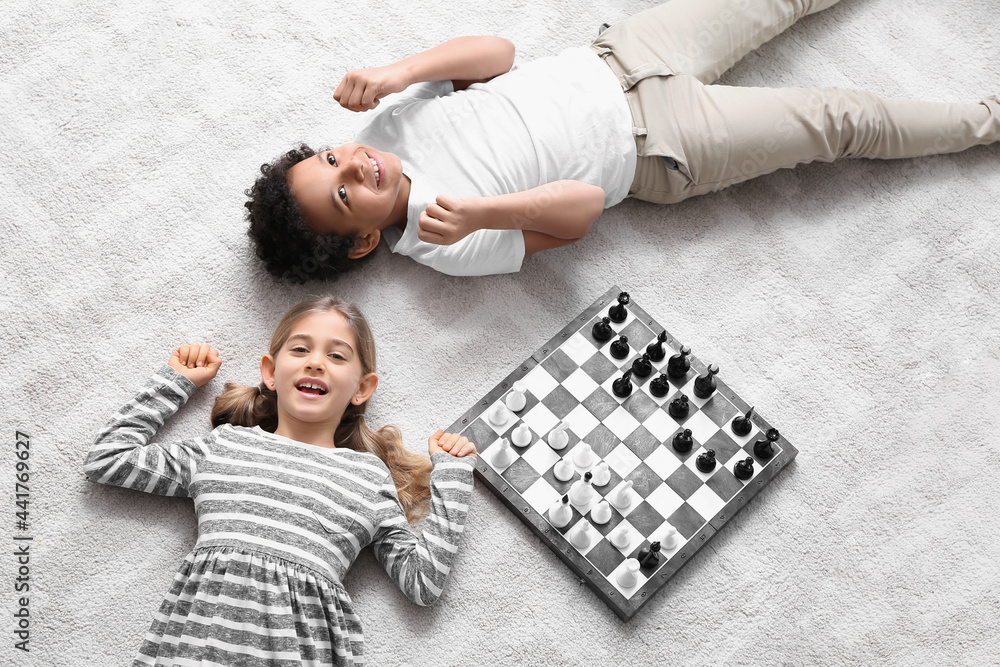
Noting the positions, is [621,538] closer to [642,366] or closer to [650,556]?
[650,556]

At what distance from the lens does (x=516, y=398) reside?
5.79 ft

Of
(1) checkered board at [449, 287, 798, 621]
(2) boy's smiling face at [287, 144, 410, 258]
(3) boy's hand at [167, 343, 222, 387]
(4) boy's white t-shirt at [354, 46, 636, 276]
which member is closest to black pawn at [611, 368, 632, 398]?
(1) checkered board at [449, 287, 798, 621]

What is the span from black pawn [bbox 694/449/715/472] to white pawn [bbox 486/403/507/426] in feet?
1.35

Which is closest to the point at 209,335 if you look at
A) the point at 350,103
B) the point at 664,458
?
the point at 350,103

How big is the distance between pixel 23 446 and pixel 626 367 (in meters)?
1.28

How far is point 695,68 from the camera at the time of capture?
194 cm

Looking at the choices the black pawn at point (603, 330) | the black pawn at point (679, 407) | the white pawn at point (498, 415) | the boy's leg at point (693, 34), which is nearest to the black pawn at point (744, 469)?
the black pawn at point (679, 407)

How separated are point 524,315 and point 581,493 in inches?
17.1

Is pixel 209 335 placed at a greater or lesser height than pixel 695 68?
lesser

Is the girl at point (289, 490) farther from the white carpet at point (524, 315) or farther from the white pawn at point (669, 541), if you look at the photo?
the white pawn at point (669, 541)

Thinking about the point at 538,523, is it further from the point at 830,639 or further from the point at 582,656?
the point at 830,639

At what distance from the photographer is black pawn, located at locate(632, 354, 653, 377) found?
180 centimetres

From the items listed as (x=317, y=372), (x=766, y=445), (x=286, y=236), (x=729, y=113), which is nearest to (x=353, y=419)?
(x=317, y=372)

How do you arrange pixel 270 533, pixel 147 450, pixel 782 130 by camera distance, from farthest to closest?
pixel 782 130 < pixel 147 450 < pixel 270 533
